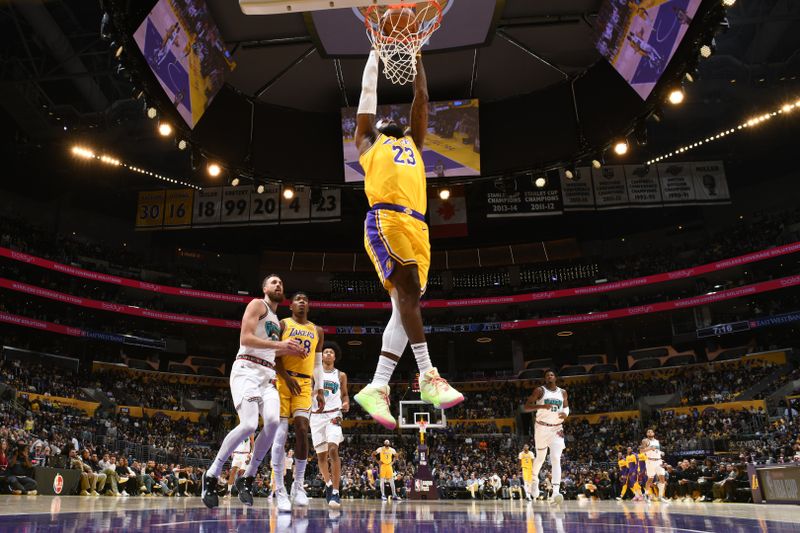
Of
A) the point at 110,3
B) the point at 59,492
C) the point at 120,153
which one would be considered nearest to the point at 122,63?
the point at 110,3

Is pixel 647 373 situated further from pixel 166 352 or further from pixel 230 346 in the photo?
pixel 166 352

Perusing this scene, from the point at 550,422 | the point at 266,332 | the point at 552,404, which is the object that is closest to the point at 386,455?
the point at 550,422

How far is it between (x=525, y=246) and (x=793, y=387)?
1625 centimetres

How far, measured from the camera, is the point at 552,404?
416 inches

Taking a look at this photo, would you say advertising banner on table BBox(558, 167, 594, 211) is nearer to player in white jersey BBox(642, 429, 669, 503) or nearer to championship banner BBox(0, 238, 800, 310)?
championship banner BBox(0, 238, 800, 310)

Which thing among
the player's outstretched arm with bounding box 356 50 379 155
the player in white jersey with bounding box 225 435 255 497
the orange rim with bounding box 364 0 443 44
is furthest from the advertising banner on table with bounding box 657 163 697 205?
the player's outstretched arm with bounding box 356 50 379 155

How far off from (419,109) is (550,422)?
783 centimetres

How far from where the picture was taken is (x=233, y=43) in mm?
14109

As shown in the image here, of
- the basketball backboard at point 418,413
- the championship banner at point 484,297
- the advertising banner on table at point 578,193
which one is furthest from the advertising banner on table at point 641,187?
the basketball backboard at point 418,413

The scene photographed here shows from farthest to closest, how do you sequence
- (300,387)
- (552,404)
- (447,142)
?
(447,142) < (552,404) < (300,387)

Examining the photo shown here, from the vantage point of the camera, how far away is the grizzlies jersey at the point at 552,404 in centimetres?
1059

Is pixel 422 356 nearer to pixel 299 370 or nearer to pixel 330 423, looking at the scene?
pixel 299 370

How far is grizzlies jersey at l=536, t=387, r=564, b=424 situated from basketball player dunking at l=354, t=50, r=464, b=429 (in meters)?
6.98

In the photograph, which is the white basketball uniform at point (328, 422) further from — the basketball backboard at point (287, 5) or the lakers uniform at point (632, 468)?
the lakers uniform at point (632, 468)
